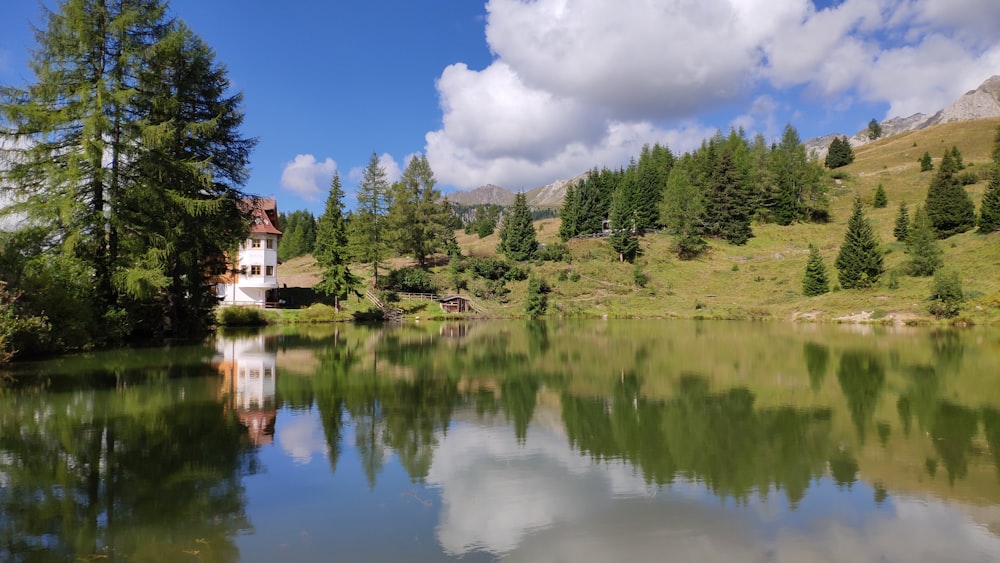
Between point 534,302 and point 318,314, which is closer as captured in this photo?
point 318,314

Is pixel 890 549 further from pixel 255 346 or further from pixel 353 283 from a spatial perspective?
pixel 353 283

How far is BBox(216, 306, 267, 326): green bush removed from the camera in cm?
3650

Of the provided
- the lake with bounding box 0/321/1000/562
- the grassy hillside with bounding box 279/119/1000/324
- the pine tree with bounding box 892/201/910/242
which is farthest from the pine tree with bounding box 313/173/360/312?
the pine tree with bounding box 892/201/910/242

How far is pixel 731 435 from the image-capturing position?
34.2 feet

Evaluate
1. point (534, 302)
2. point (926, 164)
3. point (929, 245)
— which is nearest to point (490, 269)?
point (534, 302)

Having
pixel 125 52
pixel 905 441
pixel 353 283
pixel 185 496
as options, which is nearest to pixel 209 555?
pixel 185 496

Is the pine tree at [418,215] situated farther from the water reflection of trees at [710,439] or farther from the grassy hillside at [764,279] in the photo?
the water reflection of trees at [710,439]

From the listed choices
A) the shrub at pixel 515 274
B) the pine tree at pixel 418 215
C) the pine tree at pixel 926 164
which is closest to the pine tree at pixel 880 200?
the pine tree at pixel 926 164

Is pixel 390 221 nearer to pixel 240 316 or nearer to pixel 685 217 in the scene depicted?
pixel 240 316

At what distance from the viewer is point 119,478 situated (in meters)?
7.63

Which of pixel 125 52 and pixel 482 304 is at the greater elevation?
pixel 125 52

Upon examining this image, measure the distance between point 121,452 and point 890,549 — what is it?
10376 mm

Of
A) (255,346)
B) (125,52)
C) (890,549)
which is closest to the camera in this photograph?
(890,549)

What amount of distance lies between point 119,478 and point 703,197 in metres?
76.5
